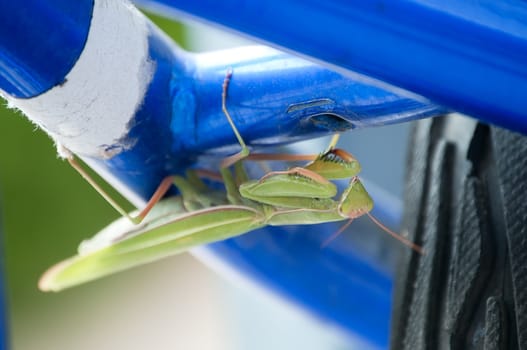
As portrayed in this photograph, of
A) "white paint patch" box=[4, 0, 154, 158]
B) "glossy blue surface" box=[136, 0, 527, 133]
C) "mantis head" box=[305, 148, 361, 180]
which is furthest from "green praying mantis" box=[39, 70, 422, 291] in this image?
"glossy blue surface" box=[136, 0, 527, 133]

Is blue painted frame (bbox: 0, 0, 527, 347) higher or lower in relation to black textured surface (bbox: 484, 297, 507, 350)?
higher

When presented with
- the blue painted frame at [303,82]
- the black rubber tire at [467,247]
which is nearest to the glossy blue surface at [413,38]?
the blue painted frame at [303,82]

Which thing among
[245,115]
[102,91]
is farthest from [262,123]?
[102,91]

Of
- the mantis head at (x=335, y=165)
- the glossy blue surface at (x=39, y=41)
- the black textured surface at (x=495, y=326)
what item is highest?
the mantis head at (x=335, y=165)

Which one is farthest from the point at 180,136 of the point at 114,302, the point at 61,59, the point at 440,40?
the point at 114,302

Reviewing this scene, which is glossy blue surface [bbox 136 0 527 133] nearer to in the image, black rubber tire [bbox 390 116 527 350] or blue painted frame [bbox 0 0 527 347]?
blue painted frame [bbox 0 0 527 347]

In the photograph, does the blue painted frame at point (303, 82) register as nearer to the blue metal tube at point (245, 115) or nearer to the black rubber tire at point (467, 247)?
the blue metal tube at point (245, 115)
